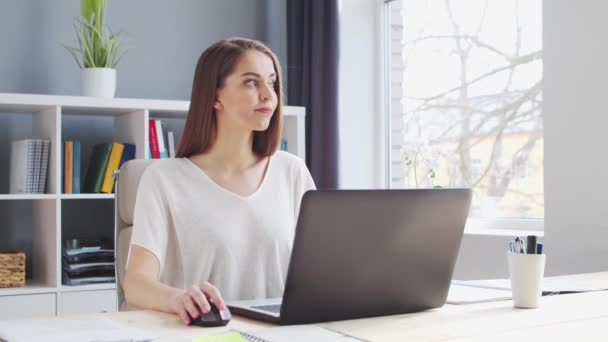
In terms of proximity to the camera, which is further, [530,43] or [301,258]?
[530,43]

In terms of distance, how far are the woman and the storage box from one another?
4.46ft

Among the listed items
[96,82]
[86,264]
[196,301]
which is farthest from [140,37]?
[196,301]

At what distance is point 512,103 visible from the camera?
3.14 meters

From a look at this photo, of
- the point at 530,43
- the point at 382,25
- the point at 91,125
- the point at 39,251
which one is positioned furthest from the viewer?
the point at 382,25

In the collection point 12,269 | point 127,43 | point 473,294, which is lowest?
point 12,269

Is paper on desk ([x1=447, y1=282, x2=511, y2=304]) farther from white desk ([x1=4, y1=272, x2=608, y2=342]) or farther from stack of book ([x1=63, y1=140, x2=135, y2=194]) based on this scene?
stack of book ([x1=63, y1=140, x2=135, y2=194])

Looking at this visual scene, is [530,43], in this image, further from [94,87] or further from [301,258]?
Answer: [301,258]

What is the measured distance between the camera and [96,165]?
328 centimetres

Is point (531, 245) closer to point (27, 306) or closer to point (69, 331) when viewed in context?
point (69, 331)

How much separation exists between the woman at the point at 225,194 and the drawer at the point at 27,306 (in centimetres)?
135

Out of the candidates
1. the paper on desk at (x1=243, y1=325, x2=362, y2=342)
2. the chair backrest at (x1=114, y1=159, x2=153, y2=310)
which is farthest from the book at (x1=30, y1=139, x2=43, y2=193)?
the paper on desk at (x1=243, y1=325, x2=362, y2=342)

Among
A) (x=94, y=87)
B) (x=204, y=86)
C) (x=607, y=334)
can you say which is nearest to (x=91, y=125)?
(x=94, y=87)

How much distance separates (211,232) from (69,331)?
646 mm

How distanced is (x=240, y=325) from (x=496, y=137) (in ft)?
7.01
